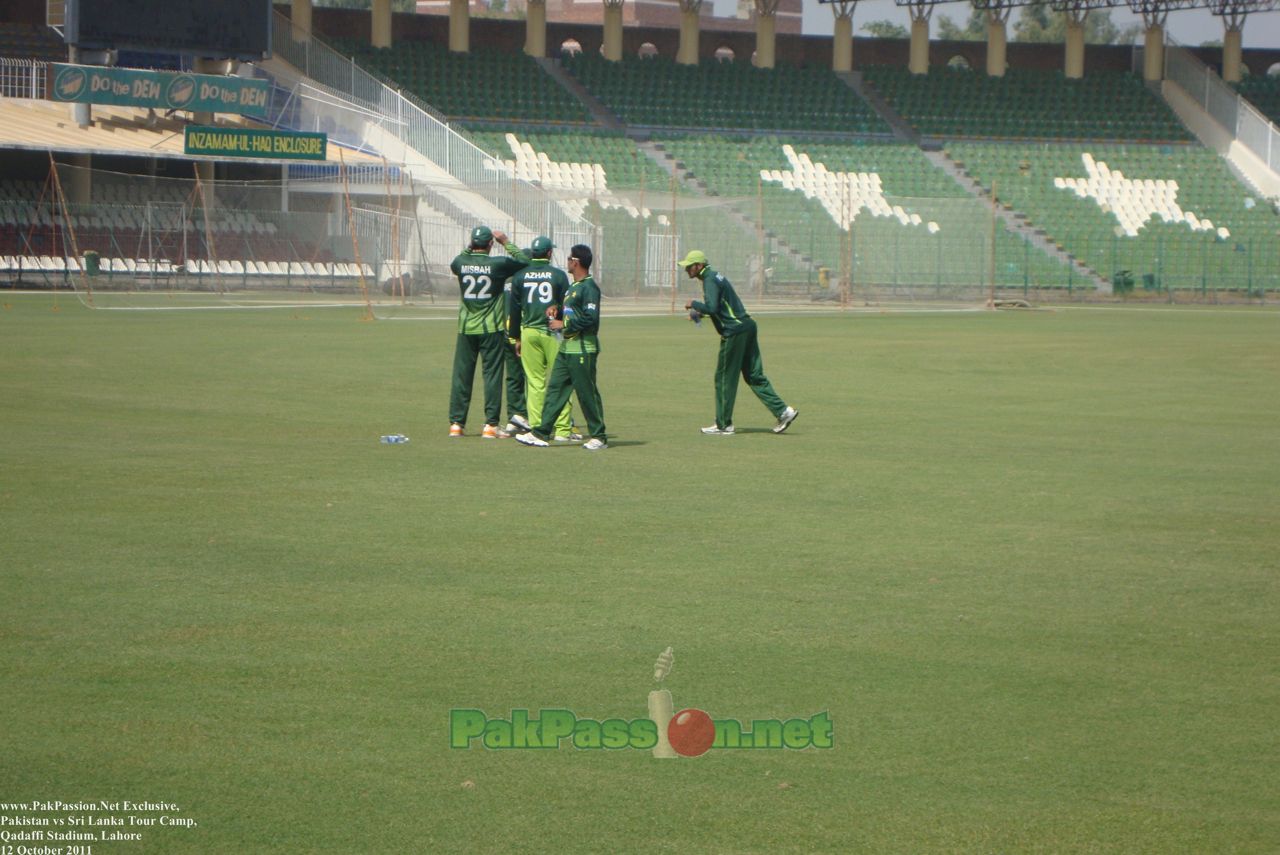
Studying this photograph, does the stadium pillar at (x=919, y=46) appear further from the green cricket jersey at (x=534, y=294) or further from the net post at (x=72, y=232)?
the green cricket jersey at (x=534, y=294)

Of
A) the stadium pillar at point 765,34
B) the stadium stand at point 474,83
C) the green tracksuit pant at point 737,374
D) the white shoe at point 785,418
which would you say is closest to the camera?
the green tracksuit pant at point 737,374

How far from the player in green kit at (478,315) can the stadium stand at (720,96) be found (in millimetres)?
42380

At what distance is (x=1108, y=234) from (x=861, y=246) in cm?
1172

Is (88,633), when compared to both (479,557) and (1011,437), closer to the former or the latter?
(479,557)

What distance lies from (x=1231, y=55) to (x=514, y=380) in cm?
5635

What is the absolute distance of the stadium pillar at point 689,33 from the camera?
59.7 metres

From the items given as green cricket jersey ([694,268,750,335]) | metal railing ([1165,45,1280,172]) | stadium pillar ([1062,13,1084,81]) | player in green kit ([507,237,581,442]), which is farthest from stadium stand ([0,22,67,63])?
metal railing ([1165,45,1280,172])

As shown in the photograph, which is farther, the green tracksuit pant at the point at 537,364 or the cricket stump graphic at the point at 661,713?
the green tracksuit pant at the point at 537,364

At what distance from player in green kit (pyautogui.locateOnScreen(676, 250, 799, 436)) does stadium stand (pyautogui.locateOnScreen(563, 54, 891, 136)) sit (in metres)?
42.1

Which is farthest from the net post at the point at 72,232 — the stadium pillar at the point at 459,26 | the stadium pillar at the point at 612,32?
the stadium pillar at the point at 612,32

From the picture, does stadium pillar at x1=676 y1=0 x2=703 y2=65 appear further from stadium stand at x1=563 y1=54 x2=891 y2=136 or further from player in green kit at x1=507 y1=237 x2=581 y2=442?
player in green kit at x1=507 y1=237 x2=581 y2=442

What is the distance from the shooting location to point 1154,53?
63125 mm

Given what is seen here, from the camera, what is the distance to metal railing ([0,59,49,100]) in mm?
45188

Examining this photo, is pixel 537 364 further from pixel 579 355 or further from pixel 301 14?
pixel 301 14
